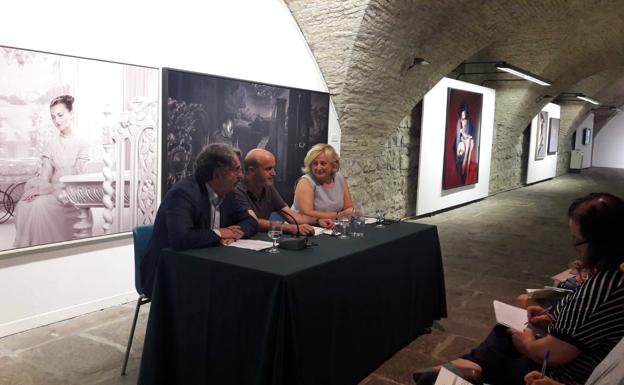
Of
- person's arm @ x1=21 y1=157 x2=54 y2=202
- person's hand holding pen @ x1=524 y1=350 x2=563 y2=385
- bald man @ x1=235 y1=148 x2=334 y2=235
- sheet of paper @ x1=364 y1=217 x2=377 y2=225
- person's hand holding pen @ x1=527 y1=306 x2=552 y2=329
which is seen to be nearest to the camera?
person's hand holding pen @ x1=524 y1=350 x2=563 y2=385

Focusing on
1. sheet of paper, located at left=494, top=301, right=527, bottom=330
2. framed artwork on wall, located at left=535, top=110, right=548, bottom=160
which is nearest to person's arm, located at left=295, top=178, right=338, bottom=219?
sheet of paper, located at left=494, top=301, right=527, bottom=330

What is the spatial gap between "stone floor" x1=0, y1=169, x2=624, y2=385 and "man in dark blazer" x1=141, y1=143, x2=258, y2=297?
768 mm

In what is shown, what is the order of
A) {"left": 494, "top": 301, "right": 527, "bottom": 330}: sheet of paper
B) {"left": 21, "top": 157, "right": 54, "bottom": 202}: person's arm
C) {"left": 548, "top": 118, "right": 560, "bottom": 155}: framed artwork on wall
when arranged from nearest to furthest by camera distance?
{"left": 494, "top": 301, "right": 527, "bottom": 330}: sheet of paper
{"left": 21, "top": 157, "right": 54, "bottom": 202}: person's arm
{"left": 548, "top": 118, "right": 560, "bottom": 155}: framed artwork on wall

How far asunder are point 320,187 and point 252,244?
1392 mm

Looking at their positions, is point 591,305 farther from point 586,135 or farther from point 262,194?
point 586,135

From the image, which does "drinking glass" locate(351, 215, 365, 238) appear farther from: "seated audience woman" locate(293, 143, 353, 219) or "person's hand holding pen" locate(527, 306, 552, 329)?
"person's hand holding pen" locate(527, 306, 552, 329)

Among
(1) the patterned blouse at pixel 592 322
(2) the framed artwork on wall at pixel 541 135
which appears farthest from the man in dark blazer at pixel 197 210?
(2) the framed artwork on wall at pixel 541 135

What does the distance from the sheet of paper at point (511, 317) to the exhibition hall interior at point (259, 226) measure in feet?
0.17

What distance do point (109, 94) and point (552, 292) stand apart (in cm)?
324

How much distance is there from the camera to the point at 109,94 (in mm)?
3775

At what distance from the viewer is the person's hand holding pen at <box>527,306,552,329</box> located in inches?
81.6

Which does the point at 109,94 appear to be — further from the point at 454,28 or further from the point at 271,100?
the point at 454,28

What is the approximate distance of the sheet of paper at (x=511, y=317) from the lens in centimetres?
218

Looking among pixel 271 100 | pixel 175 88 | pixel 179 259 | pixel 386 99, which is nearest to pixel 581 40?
pixel 386 99
